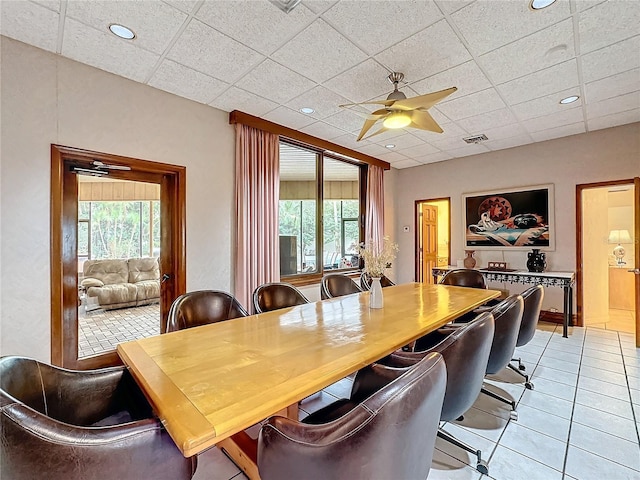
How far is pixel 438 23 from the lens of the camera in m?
2.27

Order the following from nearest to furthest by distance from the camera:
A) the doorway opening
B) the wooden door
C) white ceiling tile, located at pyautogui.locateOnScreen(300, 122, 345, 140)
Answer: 1. white ceiling tile, located at pyautogui.locateOnScreen(300, 122, 345, 140)
2. the doorway opening
3. the wooden door

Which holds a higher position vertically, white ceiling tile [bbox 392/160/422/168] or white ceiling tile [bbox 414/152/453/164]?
white ceiling tile [bbox 392/160/422/168]

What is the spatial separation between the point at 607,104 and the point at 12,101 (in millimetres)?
5945

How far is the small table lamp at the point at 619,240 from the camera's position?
550 centimetres

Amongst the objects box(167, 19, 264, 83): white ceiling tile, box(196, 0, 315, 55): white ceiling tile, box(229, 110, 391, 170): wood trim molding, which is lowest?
box(229, 110, 391, 170): wood trim molding

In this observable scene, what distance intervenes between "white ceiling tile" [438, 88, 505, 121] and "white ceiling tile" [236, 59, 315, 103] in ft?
5.53

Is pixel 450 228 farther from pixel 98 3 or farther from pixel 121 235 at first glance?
pixel 98 3

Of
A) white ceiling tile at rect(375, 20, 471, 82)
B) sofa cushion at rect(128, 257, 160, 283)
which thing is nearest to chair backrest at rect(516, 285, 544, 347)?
white ceiling tile at rect(375, 20, 471, 82)

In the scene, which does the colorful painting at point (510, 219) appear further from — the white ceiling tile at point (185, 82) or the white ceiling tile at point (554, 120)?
the white ceiling tile at point (185, 82)

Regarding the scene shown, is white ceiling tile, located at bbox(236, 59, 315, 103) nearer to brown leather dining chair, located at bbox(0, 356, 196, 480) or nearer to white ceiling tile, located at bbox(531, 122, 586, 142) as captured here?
brown leather dining chair, located at bbox(0, 356, 196, 480)

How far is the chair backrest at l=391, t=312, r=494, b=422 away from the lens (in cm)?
153

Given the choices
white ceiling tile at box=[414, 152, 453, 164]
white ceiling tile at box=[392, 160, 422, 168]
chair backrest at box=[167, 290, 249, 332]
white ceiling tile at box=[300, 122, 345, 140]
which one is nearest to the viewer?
chair backrest at box=[167, 290, 249, 332]

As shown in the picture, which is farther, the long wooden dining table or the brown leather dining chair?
the long wooden dining table

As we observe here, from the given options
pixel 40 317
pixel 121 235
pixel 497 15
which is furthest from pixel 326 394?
pixel 497 15
